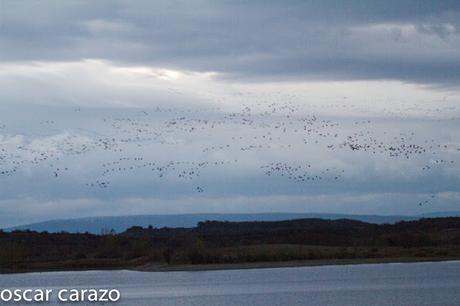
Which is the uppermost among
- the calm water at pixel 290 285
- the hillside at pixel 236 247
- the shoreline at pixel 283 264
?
the hillside at pixel 236 247

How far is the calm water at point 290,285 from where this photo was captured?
195 feet

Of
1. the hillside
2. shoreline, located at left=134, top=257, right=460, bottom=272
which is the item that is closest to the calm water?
shoreline, located at left=134, top=257, right=460, bottom=272

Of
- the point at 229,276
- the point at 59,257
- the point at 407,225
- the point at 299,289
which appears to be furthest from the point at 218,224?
the point at 299,289

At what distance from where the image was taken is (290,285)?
7256 cm

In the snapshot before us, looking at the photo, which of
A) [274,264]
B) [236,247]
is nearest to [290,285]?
[274,264]

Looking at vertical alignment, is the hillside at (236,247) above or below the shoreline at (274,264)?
above

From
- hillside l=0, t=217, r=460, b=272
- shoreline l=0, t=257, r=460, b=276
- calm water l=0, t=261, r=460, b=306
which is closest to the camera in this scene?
calm water l=0, t=261, r=460, b=306

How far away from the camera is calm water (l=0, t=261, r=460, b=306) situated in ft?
195

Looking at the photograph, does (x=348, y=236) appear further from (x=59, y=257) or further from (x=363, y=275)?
(x=363, y=275)

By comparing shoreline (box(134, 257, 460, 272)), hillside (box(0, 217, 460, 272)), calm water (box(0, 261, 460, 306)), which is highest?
hillside (box(0, 217, 460, 272))

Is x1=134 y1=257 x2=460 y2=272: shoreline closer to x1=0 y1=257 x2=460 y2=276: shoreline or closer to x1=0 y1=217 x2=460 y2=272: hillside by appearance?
x1=0 y1=257 x2=460 y2=276: shoreline

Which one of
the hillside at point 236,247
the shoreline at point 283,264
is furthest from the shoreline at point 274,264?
the hillside at point 236,247

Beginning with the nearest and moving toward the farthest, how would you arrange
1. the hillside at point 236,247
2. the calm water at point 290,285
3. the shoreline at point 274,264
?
the calm water at point 290,285 → the shoreline at point 274,264 → the hillside at point 236,247

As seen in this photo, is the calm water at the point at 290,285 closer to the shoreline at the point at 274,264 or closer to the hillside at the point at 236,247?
the shoreline at the point at 274,264
